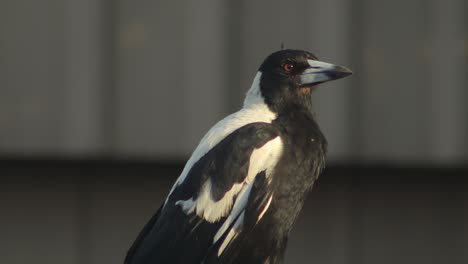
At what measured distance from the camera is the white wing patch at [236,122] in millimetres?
3857

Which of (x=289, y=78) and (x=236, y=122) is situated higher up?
(x=289, y=78)

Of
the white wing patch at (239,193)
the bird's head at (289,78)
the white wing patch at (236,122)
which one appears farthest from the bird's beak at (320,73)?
the white wing patch at (239,193)

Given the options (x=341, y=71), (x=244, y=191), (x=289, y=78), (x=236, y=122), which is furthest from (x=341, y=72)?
(x=244, y=191)

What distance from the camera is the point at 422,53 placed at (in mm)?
4852

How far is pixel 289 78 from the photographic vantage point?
401 centimetres

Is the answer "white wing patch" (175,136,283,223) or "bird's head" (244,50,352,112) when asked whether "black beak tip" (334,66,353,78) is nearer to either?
"bird's head" (244,50,352,112)

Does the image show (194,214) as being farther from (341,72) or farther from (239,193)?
(341,72)

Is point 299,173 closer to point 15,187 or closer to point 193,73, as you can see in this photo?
point 193,73

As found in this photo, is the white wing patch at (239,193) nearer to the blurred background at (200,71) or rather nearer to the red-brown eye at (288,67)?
the red-brown eye at (288,67)

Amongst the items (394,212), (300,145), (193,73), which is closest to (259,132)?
(300,145)

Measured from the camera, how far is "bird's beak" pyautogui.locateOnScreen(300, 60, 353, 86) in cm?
387

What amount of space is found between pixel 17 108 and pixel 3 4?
468 millimetres

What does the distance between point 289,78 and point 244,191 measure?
495mm

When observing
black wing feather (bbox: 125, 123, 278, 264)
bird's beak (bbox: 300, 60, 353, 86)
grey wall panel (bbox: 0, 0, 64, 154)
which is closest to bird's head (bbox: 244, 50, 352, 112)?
bird's beak (bbox: 300, 60, 353, 86)
